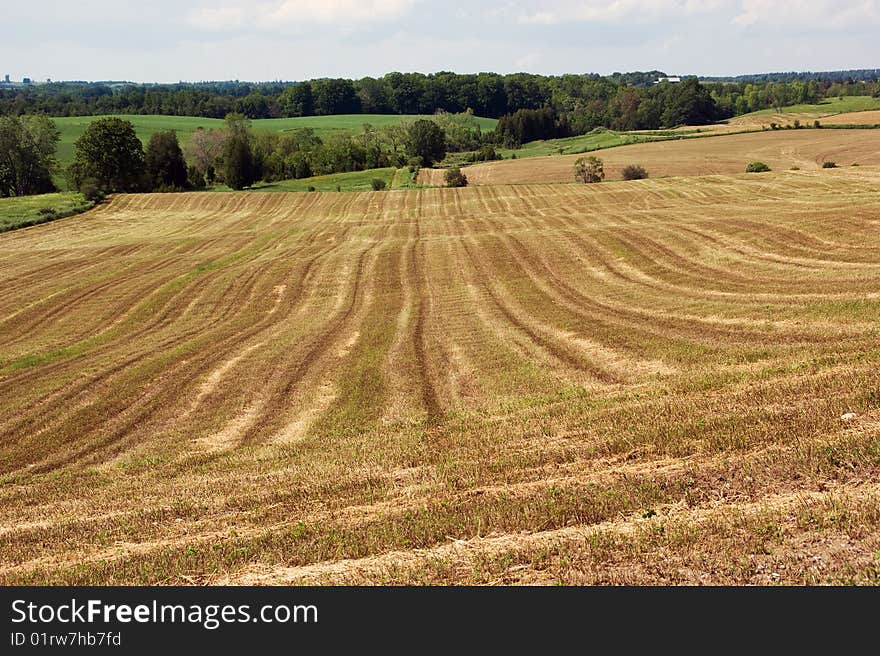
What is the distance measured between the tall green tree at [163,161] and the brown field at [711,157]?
133 feet

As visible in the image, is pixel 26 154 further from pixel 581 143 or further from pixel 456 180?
pixel 581 143

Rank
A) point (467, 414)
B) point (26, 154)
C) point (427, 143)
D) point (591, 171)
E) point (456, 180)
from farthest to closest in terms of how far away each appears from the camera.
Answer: point (427, 143) → point (26, 154) → point (456, 180) → point (591, 171) → point (467, 414)

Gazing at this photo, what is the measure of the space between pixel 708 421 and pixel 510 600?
6898 millimetres

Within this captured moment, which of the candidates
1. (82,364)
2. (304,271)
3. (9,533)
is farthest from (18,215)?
(9,533)

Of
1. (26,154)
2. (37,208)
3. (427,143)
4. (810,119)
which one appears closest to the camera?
(37,208)

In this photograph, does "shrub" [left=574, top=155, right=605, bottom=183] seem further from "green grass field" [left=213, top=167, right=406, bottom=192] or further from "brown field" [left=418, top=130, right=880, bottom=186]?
"green grass field" [left=213, top=167, right=406, bottom=192]

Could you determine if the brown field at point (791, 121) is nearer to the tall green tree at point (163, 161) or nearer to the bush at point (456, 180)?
the bush at point (456, 180)

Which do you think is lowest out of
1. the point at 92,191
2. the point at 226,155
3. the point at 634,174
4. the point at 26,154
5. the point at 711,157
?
the point at 634,174

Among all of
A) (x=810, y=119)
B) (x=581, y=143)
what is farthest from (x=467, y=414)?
(x=810, y=119)

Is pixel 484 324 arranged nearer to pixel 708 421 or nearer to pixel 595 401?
pixel 595 401

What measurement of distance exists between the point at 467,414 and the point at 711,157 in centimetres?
10807

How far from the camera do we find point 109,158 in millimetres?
103938

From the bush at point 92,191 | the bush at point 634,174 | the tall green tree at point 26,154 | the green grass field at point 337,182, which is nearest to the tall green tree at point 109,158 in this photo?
the bush at point 92,191

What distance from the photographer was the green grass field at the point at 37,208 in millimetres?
76438
